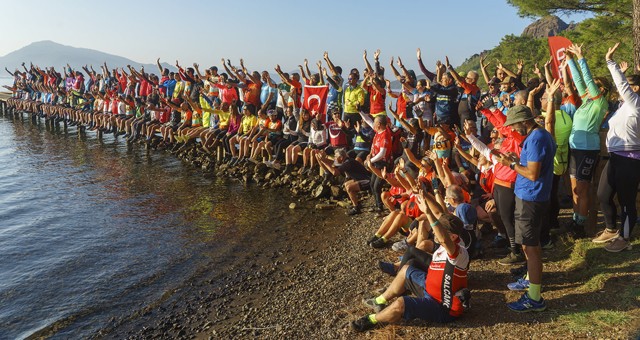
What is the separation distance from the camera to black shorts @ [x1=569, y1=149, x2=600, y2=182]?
6.82m

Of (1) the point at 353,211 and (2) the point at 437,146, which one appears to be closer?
(2) the point at 437,146

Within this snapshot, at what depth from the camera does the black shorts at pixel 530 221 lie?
5164mm

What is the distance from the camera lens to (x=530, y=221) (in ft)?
17.0

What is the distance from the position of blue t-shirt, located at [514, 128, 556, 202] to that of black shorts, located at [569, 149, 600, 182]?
2129 mm

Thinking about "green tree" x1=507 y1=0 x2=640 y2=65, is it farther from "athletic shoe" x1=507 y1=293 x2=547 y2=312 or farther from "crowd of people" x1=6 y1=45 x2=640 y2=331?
"athletic shoe" x1=507 y1=293 x2=547 y2=312

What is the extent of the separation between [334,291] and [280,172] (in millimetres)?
8227

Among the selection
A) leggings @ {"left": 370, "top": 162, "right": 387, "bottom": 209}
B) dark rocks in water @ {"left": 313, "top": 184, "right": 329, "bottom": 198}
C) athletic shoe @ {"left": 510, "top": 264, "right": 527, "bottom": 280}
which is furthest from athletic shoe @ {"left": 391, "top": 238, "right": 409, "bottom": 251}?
dark rocks in water @ {"left": 313, "top": 184, "right": 329, "bottom": 198}

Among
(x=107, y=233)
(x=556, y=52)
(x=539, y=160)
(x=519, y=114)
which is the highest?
(x=556, y=52)

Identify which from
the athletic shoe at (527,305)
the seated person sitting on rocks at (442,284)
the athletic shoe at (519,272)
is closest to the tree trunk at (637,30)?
the athletic shoe at (519,272)

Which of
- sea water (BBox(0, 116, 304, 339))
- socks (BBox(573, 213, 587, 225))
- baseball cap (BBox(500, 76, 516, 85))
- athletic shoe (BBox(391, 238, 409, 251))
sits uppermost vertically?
baseball cap (BBox(500, 76, 516, 85))

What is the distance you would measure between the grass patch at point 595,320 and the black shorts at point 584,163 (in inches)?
100

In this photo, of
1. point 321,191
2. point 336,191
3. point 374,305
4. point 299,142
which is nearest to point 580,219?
point 374,305

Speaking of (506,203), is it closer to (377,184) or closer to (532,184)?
(532,184)

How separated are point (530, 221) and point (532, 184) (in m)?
0.43
